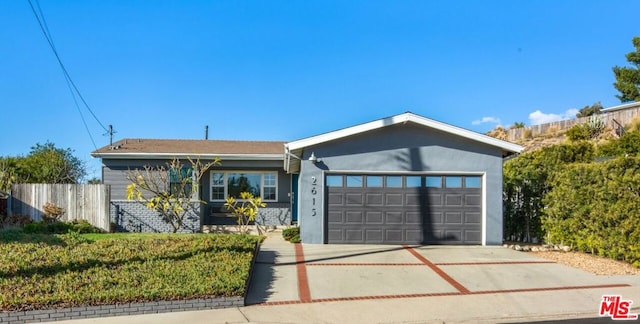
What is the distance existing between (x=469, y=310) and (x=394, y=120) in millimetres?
6670

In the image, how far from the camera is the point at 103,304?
6094mm

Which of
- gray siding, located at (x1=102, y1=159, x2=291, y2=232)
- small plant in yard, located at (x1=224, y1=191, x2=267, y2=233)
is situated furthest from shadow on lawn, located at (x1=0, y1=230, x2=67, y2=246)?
small plant in yard, located at (x1=224, y1=191, x2=267, y2=233)

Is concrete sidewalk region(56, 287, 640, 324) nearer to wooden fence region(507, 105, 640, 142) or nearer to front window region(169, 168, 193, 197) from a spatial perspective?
front window region(169, 168, 193, 197)

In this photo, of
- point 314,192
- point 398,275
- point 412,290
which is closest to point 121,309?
point 412,290

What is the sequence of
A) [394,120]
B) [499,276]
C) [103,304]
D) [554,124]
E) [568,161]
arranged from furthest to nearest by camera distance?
1. [554,124]
2. [568,161]
3. [394,120]
4. [499,276]
5. [103,304]

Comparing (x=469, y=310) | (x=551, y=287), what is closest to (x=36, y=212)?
(x=469, y=310)

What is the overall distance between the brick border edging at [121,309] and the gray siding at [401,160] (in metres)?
6.08

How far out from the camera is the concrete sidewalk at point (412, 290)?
6.26 m

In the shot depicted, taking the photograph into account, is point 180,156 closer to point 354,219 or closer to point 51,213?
point 51,213

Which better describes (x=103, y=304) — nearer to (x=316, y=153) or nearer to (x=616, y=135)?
(x=316, y=153)

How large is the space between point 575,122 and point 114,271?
2968 centimetres

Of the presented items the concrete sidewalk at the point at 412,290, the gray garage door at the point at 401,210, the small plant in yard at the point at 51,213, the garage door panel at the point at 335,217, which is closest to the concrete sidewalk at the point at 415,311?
the concrete sidewalk at the point at 412,290

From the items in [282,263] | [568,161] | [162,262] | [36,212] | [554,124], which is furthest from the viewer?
[554,124]

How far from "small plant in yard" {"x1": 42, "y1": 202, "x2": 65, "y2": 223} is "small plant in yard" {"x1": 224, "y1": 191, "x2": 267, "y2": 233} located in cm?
544
